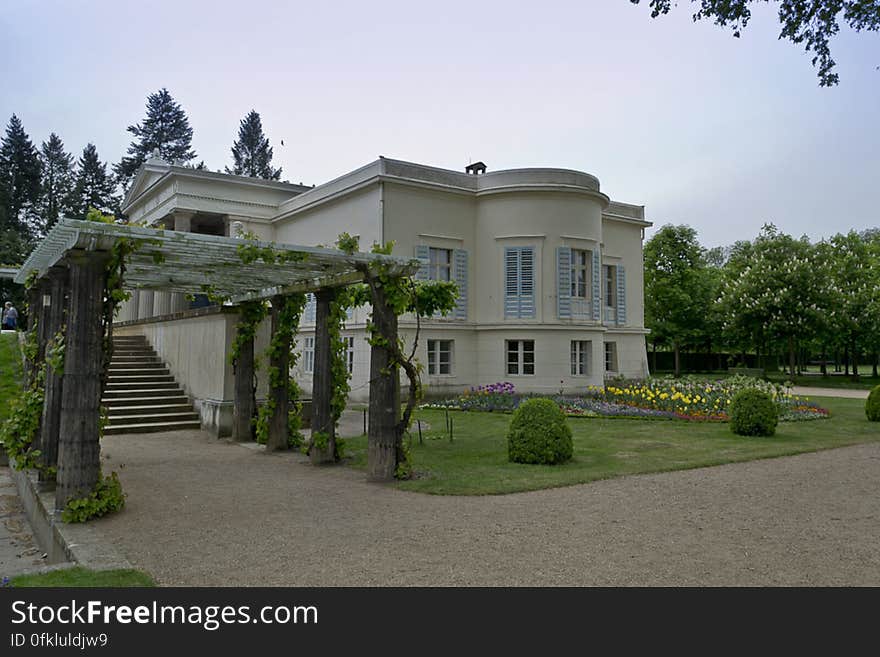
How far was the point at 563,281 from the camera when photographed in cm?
1856

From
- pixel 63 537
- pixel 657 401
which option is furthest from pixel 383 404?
pixel 657 401

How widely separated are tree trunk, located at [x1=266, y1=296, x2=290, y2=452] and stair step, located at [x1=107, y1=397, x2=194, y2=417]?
363 cm

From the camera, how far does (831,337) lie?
29.3 m

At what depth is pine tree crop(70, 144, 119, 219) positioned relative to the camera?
157 feet

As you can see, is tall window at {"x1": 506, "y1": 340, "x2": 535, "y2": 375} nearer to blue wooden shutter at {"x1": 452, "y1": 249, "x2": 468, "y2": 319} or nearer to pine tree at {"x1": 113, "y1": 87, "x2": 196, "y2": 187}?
blue wooden shutter at {"x1": 452, "y1": 249, "x2": 468, "y2": 319}

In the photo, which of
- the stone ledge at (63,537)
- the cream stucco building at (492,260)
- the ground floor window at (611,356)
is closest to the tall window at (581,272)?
the cream stucco building at (492,260)

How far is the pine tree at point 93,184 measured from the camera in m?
47.8

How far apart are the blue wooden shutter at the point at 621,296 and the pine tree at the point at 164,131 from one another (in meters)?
42.3

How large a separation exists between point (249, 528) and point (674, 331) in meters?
33.8

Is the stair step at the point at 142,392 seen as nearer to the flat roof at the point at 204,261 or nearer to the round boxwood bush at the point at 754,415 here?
the flat roof at the point at 204,261

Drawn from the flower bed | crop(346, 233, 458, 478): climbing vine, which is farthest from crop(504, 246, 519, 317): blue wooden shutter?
crop(346, 233, 458, 478): climbing vine

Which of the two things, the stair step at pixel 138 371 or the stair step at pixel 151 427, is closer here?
the stair step at pixel 151 427
